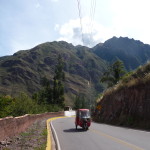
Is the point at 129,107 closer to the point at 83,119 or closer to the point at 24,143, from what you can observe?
the point at 83,119

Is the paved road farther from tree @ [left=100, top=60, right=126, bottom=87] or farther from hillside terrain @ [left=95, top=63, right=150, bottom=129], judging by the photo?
tree @ [left=100, top=60, right=126, bottom=87]

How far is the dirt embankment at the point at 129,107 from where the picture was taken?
2666 centimetres

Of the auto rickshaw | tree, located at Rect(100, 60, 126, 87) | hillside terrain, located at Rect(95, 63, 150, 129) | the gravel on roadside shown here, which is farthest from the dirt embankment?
tree, located at Rect(100, 60, 126, 87)

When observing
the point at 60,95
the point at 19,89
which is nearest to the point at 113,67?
the point at 60,95

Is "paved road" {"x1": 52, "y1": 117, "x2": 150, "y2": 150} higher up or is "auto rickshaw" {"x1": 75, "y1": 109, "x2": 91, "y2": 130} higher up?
"auto rickshaw" {"x1": 75, "y1": 109, "x2": 91, "y2": 130}

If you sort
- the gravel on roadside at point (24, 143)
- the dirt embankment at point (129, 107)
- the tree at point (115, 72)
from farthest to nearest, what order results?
the tree at point (115, 72)
the dirt embankment at point (129, 107)
the gravel on roadside at point (24, 143)

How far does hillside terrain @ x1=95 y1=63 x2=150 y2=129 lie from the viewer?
2702 centimetres

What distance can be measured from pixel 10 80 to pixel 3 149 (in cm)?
18995

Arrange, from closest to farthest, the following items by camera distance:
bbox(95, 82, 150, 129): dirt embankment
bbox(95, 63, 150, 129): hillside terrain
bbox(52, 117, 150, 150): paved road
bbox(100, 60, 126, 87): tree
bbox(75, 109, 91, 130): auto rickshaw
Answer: bbox(52, 117, 150, 150): paved road, bbox(75, 109, 91, 130): auto rickshaw, bbox(95, 82, 150, 129): dirt embankment, bbox(95, 63, 150, 129): hillside terrain, bbox(100, 60, 126, 87): tree

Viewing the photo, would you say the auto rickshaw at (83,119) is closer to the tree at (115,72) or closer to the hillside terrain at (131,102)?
the hillside terrain at (131,102)

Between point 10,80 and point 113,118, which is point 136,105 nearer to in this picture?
point 113,118

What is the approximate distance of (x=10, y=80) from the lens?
194750 mm

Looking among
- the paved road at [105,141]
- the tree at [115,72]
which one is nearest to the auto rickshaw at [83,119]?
the paved road at [105,141]

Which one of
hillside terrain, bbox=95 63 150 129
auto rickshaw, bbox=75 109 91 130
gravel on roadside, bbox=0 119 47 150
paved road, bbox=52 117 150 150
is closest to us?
gravel on roadside, bbox=0 119 47 150
